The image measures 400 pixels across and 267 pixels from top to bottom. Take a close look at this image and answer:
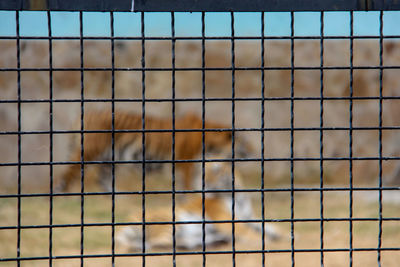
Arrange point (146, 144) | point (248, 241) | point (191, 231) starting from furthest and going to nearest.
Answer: point (146, 144) → point (191, 231) → point (248, 241)

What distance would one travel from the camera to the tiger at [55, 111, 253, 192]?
8188mm

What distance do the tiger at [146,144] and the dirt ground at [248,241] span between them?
0.42 meters

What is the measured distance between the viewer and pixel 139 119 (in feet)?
28.1

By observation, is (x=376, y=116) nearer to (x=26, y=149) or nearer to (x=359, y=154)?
(x=359, y=154)

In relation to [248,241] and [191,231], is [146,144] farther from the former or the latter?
[248,241]

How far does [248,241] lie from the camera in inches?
213

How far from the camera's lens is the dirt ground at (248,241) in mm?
4902

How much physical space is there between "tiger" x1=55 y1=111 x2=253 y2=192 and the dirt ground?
416 millimetres

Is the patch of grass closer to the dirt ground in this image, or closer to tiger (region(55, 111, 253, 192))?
the dirt ground

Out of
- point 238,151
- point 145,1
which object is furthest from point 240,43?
point 145,1

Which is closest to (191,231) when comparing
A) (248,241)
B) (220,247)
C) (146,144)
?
(220,247)

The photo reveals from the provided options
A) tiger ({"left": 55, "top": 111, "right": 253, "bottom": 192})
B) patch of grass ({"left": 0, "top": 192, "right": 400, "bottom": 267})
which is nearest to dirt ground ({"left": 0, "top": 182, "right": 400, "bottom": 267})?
patch of grass ({"left": 0, "top": 192, "right": 400, "bottom": 267})

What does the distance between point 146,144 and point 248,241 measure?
123 inches

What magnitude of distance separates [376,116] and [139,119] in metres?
3.72
